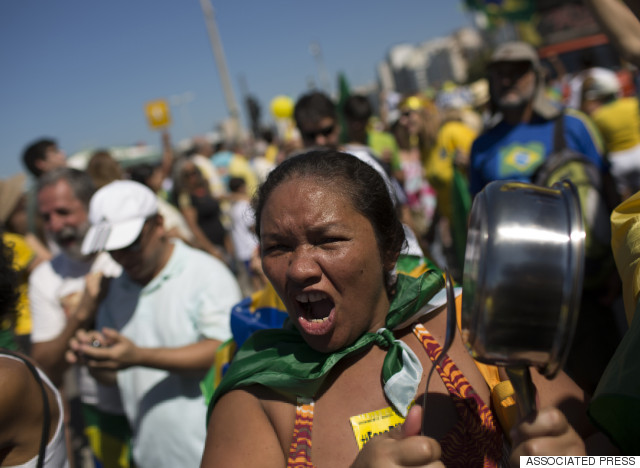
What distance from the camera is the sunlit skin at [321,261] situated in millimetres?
1413

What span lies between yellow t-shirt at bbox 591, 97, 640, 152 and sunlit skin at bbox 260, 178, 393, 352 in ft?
13.5

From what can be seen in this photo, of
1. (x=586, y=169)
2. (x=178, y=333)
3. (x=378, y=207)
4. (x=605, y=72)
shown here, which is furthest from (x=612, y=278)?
(x=605, y=72)

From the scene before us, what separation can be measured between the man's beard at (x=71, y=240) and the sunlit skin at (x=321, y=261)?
1915 mm

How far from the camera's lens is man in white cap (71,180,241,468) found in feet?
7.85

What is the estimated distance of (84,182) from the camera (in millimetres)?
3100

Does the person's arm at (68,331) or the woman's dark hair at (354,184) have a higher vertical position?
the woman's dark hair at (354,184)

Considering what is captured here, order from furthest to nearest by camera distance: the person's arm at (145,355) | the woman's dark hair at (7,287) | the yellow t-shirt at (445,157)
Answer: the yellow t-shirt at (445,157) < the person's arm at (145,355) < the woman's dark hair at (7,287)

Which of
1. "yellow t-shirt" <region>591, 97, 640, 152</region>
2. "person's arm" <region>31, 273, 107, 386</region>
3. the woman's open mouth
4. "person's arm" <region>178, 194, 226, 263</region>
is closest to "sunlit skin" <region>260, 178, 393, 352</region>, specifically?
the woman's open mouth

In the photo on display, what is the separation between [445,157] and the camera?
18.4 feet

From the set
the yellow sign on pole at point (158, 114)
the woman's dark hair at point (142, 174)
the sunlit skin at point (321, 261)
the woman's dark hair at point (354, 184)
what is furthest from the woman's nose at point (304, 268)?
the yellow sign on pole at point (158, 114)

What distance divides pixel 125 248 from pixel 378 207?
58.2 inches

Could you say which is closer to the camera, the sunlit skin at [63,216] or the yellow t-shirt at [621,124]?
the sunlit skin at [63,216]

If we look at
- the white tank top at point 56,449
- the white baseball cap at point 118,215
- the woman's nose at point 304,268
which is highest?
the white baseball cap at point 118,215

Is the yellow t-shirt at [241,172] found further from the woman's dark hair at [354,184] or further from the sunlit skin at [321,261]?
the sunlit skin at [321,261]
